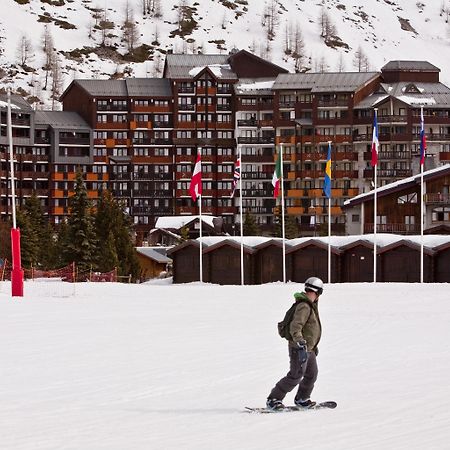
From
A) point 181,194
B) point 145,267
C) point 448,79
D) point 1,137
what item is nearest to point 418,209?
point 145,267

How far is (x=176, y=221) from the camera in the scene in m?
94.4

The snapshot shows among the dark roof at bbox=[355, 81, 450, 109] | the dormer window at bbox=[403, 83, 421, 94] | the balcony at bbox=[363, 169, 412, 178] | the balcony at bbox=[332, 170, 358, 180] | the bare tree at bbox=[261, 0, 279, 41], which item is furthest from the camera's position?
the bare tree at bbox=[261, 0, 279, 41]

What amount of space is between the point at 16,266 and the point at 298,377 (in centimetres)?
2165

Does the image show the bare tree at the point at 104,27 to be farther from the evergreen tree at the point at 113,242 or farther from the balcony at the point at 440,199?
the balcony at the point at 440,199

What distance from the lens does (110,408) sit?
42.0 ft

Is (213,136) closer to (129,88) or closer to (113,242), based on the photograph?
(129,88)

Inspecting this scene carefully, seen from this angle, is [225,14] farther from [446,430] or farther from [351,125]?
[446,430]

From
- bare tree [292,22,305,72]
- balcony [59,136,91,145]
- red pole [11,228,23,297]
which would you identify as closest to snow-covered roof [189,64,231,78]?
balcony [59,136,91,145]

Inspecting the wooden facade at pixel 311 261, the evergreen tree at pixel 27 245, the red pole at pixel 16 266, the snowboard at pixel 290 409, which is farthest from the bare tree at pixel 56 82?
→ the snowboard at pixel 290 409

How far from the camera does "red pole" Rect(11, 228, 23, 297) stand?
106 feet

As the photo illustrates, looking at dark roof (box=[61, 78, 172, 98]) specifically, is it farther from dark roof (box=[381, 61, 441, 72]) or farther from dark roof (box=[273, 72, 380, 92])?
dark roof (box=[381, 61, 441, 72])

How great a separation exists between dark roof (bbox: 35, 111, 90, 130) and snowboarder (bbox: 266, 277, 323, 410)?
93316 millimetres

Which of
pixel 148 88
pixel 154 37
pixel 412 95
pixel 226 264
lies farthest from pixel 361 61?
pixel 226 264

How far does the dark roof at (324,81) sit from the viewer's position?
99812 mm
